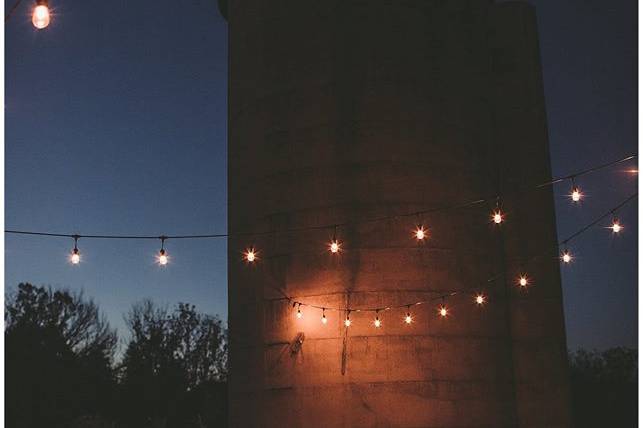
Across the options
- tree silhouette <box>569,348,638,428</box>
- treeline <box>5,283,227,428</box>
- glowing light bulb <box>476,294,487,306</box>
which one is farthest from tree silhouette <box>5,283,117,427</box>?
glowing light bulb <box>476,294,487,306</box>

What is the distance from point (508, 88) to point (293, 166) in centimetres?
501

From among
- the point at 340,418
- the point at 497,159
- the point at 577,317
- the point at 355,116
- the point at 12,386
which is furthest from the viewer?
the point at 577,317

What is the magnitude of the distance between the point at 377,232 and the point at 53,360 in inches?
719

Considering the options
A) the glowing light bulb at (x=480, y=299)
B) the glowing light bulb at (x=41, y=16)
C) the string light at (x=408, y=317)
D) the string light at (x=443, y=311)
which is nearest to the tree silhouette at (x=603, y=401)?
the glowing light bulb at (x=480, y=299)

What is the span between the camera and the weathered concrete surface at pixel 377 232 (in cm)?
1217

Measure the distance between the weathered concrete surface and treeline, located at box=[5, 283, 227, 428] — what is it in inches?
603

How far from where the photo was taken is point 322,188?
12703 mm

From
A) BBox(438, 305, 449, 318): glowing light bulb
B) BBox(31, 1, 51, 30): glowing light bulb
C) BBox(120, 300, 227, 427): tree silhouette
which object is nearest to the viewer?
BBox(31, 1, 51, 30): glowing light bulb

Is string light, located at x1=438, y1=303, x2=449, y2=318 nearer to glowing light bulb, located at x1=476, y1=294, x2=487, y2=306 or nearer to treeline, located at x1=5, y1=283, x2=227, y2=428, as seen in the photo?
glowing light bulb, located at x1=476, y1=294, x2=487, y2=306

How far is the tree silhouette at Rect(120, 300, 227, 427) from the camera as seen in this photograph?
101 feet

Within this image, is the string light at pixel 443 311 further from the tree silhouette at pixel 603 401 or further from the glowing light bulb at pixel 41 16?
the tree silhouette at pixel 603 401

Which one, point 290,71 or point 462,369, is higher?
point 290,71

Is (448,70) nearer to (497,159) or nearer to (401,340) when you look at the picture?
(497,159)

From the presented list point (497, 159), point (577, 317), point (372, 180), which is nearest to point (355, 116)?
point (372, 180)
